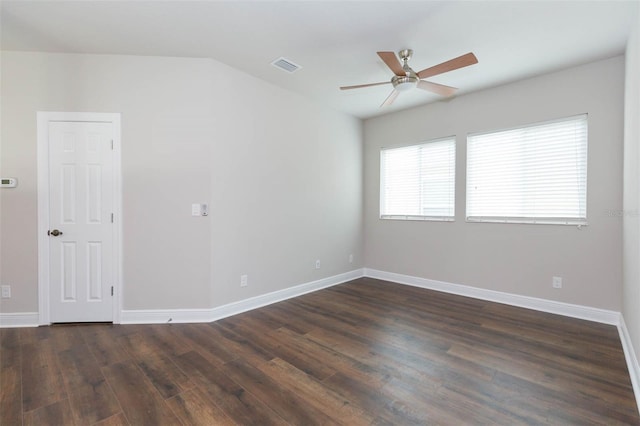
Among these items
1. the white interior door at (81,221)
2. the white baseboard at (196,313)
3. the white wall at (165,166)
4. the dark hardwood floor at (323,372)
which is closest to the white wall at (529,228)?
the dark hardwood floor at (323,372)

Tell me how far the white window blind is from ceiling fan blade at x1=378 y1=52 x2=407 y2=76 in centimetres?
184

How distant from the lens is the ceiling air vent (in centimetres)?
314

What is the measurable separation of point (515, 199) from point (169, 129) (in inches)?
171

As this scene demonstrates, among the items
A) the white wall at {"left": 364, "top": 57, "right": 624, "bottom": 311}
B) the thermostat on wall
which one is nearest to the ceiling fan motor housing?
the white wall at {"left": 364, "top": 57, "right": 624, "bottom": 311}

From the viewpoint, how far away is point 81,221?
3051 millimetres

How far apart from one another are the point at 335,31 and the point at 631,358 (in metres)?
3.68

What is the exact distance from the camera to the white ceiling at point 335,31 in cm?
229

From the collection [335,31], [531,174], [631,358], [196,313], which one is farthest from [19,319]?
[531,174]

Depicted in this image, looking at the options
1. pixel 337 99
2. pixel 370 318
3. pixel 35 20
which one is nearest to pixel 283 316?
pixel 370 318

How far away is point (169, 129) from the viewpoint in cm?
312

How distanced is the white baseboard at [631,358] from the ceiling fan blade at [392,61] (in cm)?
297

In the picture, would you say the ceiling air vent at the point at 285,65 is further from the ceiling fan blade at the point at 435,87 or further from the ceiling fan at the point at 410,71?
Result: the ceiling fan blade at the point at 435,87

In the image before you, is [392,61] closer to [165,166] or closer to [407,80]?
[407,80]

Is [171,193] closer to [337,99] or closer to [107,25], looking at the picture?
[107,25]
